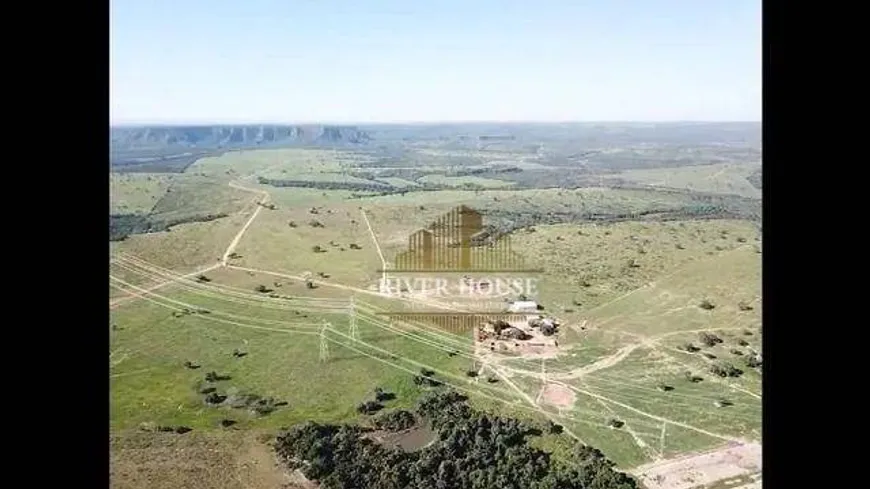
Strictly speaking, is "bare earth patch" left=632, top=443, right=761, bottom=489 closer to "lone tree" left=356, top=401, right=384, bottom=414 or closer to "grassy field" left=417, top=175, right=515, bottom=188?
"lone tree" left=356, top=401, right=384, bottom=414

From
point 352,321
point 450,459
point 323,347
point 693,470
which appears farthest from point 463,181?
point 693,470

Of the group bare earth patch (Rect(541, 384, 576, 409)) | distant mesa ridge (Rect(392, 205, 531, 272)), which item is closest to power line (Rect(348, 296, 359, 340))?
distant mesa ridge (Rect(392, 205, 531, 272))

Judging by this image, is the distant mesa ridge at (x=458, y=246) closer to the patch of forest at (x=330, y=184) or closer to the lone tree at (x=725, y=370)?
the patch of forest at (x=330, y=184)

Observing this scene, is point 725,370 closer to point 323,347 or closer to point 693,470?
point 693,470
